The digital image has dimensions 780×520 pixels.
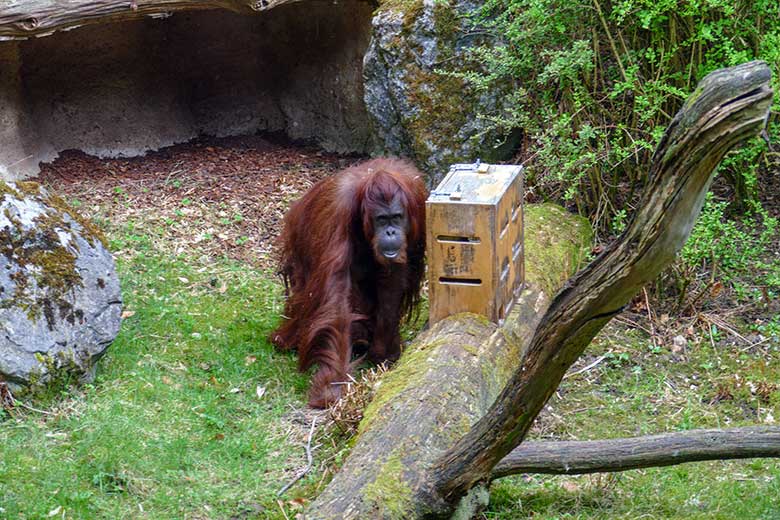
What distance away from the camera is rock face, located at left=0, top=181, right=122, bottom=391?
13.7 feet

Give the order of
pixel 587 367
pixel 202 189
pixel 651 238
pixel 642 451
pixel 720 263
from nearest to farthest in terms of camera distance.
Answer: pixel 651 238 → pixel 642 451 → pixel 587 367 → pixel 720 263 → pixel 202 189

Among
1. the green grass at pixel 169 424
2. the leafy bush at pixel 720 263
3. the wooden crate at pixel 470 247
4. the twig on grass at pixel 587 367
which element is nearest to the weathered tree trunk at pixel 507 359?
the wooden crate at pixel 470 247

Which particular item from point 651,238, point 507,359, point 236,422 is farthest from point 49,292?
point 651,238

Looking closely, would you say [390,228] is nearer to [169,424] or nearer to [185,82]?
[169,424]

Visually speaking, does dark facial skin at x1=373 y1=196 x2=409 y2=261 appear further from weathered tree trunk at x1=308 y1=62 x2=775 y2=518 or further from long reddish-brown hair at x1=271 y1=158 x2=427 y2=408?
weathered tree trunk at x1=308 y1=62 x2=775 y2=518

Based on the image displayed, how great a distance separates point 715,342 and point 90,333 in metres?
3.21

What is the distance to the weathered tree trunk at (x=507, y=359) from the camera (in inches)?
83.5

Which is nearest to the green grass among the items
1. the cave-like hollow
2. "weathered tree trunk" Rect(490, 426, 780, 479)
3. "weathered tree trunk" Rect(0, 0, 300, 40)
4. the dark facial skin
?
the dark facial skin

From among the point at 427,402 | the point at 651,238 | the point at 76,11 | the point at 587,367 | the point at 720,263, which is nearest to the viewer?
the point at 651,238

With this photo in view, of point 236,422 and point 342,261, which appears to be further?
point 342,261

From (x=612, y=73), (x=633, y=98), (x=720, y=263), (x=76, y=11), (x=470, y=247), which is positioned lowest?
(x=720, y=263)

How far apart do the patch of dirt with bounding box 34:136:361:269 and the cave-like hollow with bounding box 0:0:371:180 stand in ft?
0.72

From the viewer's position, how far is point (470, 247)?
14.1 feet

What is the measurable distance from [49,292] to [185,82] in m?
4.47
